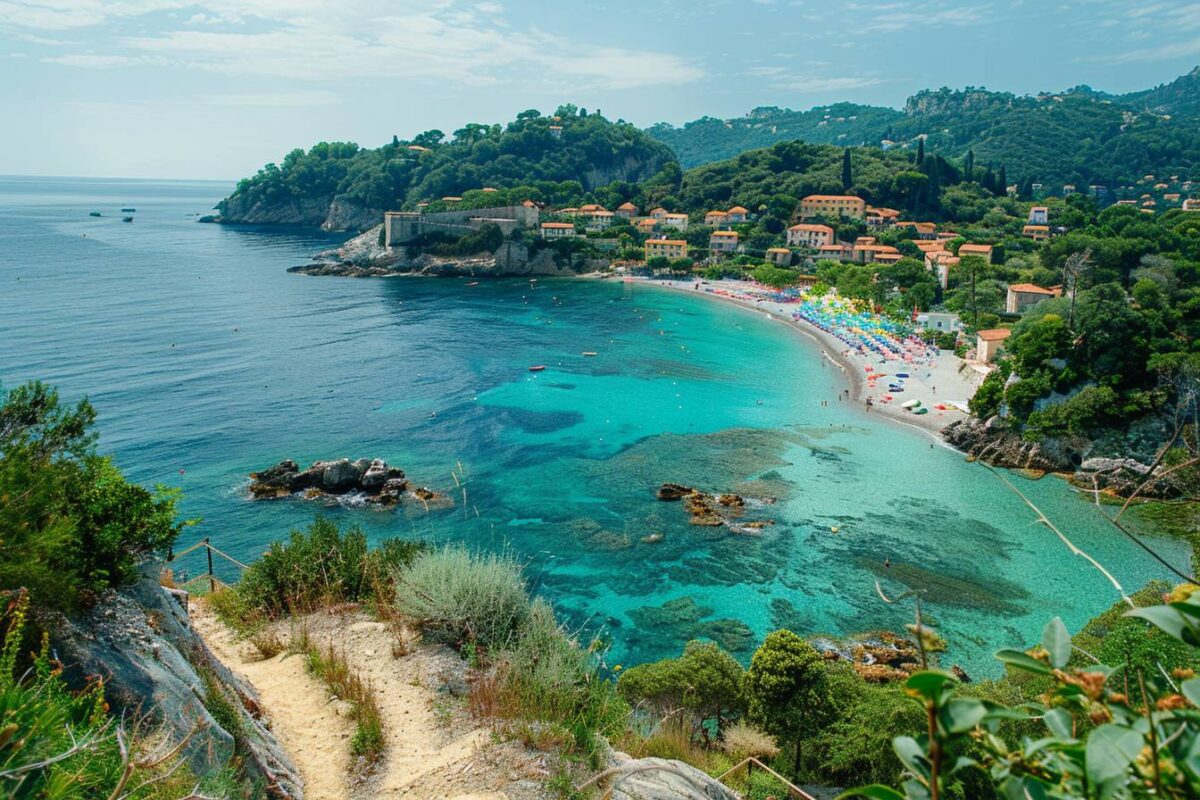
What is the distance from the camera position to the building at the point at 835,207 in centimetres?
10150

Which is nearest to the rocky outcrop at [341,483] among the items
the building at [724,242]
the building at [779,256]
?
the building at [779,256]

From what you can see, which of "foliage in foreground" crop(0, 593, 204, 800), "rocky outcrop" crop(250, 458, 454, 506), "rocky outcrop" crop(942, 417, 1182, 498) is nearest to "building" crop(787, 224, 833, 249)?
"rocky outcrop" crop(942, 417, 1182, 498)

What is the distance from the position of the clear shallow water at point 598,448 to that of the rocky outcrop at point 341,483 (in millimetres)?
1156


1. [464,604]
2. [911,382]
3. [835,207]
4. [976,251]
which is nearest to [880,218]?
[835,207]

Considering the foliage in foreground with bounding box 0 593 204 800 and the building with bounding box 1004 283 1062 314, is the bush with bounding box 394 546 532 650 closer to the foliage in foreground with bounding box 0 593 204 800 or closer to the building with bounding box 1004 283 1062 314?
the foliage in foreground with bounding box 0 593 204 800

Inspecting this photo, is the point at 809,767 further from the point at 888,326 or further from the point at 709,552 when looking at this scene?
the point at 888,326

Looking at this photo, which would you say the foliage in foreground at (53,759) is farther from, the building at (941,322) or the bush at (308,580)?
the building at (941,322)

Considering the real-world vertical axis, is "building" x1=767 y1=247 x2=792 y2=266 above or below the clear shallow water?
above

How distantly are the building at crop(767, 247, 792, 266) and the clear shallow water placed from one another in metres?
20.8

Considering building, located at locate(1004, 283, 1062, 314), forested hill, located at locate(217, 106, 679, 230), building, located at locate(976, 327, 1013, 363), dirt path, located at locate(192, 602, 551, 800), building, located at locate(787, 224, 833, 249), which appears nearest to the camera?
dirt path, located at locate(192, 602, 551, 800)

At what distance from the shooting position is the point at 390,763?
27.5 feet

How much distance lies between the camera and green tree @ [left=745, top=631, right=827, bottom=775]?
47.3 feet

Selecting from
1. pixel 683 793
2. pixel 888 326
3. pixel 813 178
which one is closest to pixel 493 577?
pixel 683 793

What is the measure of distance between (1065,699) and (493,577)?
1018 cm
